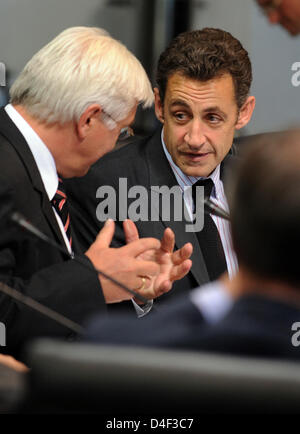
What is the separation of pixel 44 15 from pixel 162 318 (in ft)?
8.67

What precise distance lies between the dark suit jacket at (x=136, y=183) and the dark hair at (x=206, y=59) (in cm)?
17

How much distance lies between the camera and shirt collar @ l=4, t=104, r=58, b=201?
1.92 metres

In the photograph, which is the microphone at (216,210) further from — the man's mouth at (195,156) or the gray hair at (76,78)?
the gray hair at (76,78)

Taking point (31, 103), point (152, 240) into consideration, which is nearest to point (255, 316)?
point (152, 240)

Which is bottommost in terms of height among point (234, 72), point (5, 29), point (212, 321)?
point (212, 321)

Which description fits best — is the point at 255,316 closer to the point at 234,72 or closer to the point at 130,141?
the point at 234,72

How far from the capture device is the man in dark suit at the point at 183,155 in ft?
7.24

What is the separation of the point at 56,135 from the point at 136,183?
370 millimetres

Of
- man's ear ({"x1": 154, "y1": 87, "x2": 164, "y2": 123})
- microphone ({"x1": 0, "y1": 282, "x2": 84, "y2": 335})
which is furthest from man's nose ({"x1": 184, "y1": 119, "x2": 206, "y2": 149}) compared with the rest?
microphone ({"x1": 0, "y1": 282, "x2": 84, "y2": 335})

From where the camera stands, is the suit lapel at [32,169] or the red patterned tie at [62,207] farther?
the red patterned tie at [62,207]

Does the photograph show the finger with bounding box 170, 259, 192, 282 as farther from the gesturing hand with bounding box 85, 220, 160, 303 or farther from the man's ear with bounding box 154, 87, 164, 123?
the man's ear with bounding box 154, 87, 164, 123

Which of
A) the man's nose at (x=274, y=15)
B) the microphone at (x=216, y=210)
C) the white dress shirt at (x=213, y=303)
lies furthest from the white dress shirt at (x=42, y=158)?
the white dress shirt at (x=213, y=303)

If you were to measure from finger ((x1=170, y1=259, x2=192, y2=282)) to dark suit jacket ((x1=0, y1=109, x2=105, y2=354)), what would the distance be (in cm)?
18

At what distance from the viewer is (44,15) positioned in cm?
344
